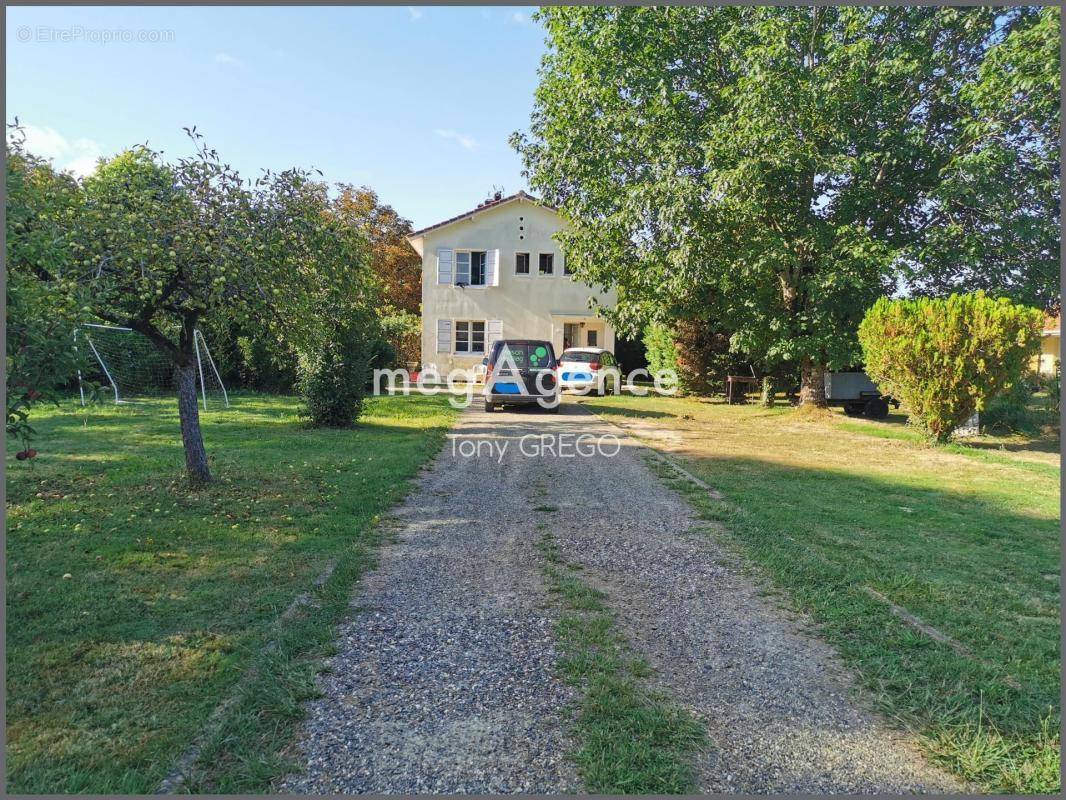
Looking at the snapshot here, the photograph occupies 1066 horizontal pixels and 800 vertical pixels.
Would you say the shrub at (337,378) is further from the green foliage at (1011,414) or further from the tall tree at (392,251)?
the tall tree at (392,251)

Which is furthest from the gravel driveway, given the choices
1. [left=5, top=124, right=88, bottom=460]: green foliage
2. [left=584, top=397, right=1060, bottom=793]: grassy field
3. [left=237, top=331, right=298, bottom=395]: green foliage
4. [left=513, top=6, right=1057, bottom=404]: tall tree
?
[left=237, top=331, right=298, bottom=395]: green foliage

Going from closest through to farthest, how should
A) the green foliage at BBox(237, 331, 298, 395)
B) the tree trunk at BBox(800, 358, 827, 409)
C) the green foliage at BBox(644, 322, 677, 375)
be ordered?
the tree trunk at BBox(800, 358, 827, 409) → the green foliage at BBox(237, 331, 298, 395) → the green foliage at BBox(644, 322, 677, 375)

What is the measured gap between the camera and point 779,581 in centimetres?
455

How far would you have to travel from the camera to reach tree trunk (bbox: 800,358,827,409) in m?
16.4

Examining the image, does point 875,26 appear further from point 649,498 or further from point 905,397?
point 649,498

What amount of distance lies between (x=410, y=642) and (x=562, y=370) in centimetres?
1881

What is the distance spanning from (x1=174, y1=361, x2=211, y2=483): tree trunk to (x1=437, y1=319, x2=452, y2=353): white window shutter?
20443 millimetres

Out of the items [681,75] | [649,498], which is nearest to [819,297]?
[681,75]

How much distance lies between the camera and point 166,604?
3.87 metres

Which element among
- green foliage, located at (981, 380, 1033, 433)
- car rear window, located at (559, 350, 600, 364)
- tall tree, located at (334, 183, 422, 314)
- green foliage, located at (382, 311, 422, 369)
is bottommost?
green foliage, located at (981, 380, 1033, 433)

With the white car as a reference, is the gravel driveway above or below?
below

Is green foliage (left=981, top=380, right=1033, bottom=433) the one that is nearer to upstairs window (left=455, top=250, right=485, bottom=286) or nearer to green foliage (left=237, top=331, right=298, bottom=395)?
green foliage (left=237, top=331, right=298, bottom=395)

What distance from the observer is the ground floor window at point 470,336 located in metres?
27.5

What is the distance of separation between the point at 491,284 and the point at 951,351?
19.1m
